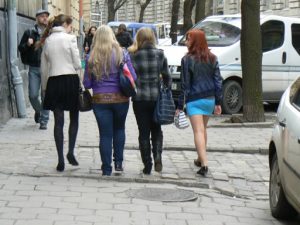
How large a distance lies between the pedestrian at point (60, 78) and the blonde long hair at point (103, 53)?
47cm

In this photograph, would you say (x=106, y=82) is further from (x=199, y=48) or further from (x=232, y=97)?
(x=232, y=97)

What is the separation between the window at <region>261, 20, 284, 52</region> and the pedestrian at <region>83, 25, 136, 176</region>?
25.7 feet

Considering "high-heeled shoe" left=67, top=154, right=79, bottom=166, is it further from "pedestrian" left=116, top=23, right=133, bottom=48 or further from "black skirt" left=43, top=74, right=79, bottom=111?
"pedestrian" left=116, top=23, right=133, bottom=48

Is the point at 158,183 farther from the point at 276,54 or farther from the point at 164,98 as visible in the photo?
the point at 276,54

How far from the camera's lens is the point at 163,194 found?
6895 mm

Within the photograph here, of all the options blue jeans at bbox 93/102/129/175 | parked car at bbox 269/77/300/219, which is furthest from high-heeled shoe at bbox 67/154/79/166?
parked car at bbox 269/77/300/219

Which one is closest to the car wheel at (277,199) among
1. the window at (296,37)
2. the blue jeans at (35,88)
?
the blue jeans at (35,88)

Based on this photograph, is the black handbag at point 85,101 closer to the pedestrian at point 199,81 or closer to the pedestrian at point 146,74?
the pedestrian at point 146,74

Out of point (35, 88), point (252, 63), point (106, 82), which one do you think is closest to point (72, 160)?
point (106, 82)

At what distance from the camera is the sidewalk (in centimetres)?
760

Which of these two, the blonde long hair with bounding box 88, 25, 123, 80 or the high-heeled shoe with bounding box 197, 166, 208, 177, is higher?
the blonde long hair with bounding box 88, 25, 123, 80

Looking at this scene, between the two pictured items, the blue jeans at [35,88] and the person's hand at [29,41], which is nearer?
the person's hand at [29,41]

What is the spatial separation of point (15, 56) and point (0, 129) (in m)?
1.83

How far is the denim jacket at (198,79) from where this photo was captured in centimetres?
787
